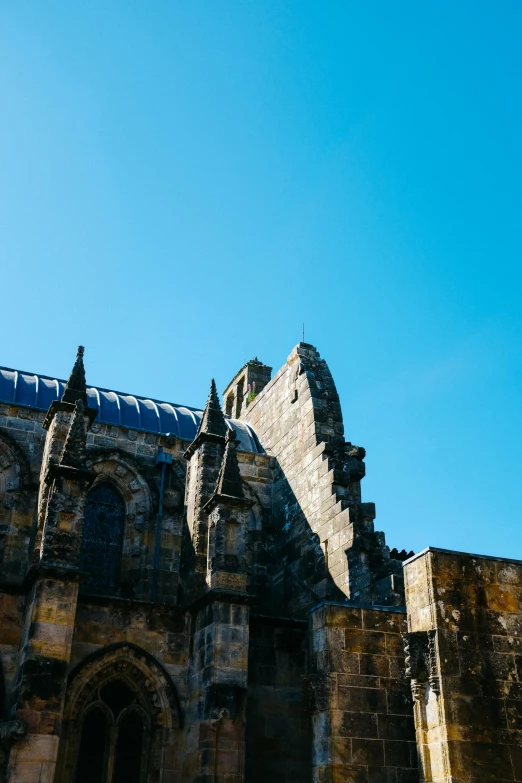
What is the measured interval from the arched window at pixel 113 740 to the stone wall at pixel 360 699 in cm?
325

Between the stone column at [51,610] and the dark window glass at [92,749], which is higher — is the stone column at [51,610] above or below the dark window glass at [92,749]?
above

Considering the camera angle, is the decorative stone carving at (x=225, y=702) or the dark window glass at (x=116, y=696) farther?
the dark window glass at (x=116, y=696)

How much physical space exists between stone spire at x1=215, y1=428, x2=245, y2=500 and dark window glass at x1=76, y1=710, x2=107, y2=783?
12.7 feet

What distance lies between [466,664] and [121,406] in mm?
11973

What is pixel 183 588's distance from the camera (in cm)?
1438

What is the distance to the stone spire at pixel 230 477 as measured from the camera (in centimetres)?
1375

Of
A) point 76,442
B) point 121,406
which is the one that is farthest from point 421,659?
point 121,406

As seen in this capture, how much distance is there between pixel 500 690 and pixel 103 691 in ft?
21.3

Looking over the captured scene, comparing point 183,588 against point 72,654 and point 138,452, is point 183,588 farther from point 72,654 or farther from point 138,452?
point 138,452

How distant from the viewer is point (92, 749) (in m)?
12.5

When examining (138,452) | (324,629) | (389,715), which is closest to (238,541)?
(324,629)

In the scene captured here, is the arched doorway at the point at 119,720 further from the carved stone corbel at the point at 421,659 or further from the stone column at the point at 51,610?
the carved stone corbel at the point at 421,659

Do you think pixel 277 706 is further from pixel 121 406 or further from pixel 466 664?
pixel 121 406

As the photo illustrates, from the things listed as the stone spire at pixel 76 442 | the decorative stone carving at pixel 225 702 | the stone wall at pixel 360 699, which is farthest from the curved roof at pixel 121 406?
the stone wall at pixel 360 699
